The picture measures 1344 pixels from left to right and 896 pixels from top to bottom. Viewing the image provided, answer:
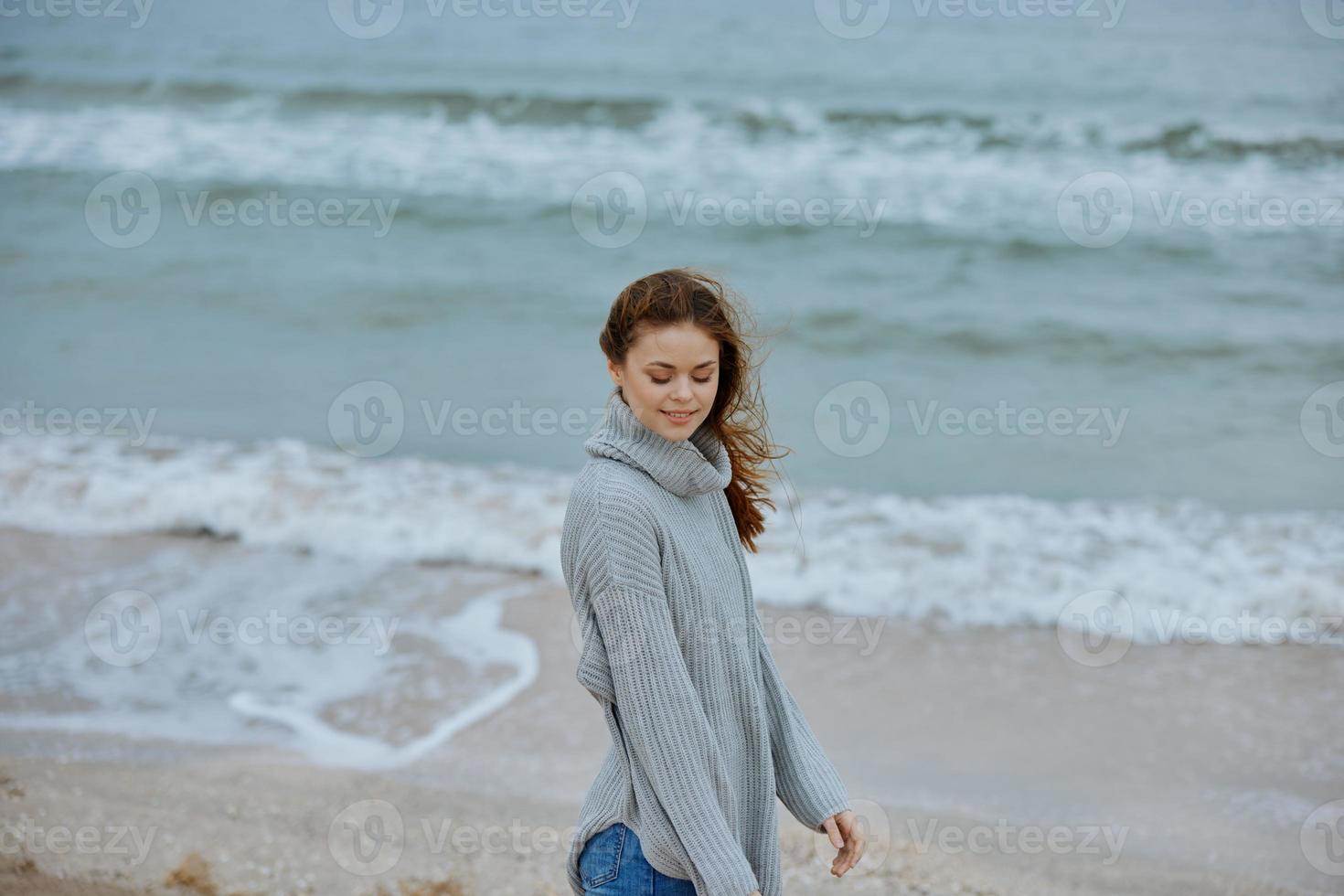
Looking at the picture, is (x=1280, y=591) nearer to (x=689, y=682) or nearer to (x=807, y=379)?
(x=807, y=379)

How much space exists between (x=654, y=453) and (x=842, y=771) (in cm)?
269

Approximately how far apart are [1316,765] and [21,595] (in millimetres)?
5461

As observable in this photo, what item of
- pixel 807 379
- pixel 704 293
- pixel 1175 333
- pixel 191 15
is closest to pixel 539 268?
pixel 807 379

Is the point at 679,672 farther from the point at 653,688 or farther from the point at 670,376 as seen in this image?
the point at 670,376

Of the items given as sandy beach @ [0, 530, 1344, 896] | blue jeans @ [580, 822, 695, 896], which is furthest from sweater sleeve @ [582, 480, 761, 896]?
sandy beach @ [0, 530, 1344, 896]

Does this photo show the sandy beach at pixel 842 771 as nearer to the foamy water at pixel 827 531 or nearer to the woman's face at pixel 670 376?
the foamy water at pixel 827 531

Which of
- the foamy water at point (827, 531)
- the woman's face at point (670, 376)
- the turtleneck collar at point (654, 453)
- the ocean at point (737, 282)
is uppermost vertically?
the ocean at point (737, 282)

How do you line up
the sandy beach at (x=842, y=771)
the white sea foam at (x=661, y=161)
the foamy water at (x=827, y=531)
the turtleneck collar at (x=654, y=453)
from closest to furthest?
the turtleneck collar at (x=654, y=453), the sandy beach at (x=842, y=771), the foamy water at (x=827, y=531), the white sea foam at (x=661, y=161)

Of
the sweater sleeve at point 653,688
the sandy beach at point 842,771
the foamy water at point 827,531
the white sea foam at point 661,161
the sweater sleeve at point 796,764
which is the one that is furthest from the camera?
the white sea foam at point 661,161

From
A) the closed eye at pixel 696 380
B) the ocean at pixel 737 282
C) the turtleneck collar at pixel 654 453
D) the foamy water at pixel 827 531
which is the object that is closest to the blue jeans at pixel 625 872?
the turtleneck collar at pixel 654 453

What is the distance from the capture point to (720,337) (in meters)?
1.95

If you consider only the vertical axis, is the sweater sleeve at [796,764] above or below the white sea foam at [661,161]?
below

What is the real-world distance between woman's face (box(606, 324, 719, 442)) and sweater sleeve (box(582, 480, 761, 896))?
0.18 meters

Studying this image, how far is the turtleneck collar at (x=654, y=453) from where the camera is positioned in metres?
1.89
